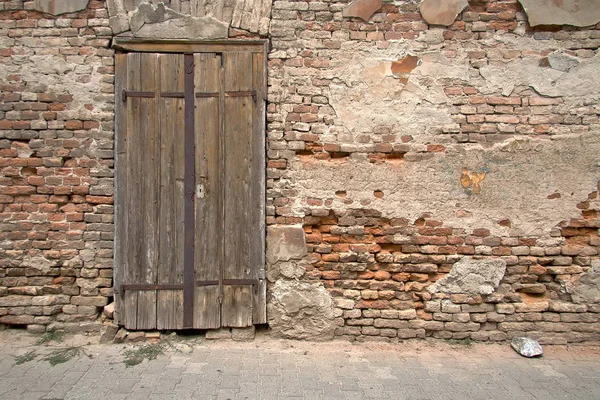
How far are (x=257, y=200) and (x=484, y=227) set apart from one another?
2.11 metres

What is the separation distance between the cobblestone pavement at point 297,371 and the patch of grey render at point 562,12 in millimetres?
2994

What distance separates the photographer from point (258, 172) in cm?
366

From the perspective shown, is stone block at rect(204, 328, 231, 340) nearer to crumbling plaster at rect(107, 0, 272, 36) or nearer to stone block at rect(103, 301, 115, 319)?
stone block at rect(103, 301, 115, 319)

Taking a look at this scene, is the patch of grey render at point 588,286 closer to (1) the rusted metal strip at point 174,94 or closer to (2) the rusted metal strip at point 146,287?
(2) the rusted metal strip at point 146,287

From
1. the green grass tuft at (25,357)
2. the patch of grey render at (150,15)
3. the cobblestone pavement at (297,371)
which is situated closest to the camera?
the cobblestone pavement at (297,371)

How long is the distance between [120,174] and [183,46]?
4.28 feet

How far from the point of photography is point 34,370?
3.21 meters

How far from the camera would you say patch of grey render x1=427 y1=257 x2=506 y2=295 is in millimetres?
3684

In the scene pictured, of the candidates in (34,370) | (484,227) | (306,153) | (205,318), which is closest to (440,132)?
(484,227)

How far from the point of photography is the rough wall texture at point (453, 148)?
367 cm

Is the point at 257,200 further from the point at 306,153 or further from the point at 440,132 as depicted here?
the point at 440,132

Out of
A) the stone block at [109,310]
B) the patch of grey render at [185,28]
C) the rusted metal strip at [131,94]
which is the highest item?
the patch of grey render at [185,28]

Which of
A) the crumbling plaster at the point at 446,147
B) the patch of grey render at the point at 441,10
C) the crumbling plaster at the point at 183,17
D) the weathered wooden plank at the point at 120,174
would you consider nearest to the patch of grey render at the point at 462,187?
the crumbling plaster at the point at 446,147

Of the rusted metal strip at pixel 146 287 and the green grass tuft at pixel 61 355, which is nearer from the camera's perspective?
the green grass tuft at pixel 61 355
